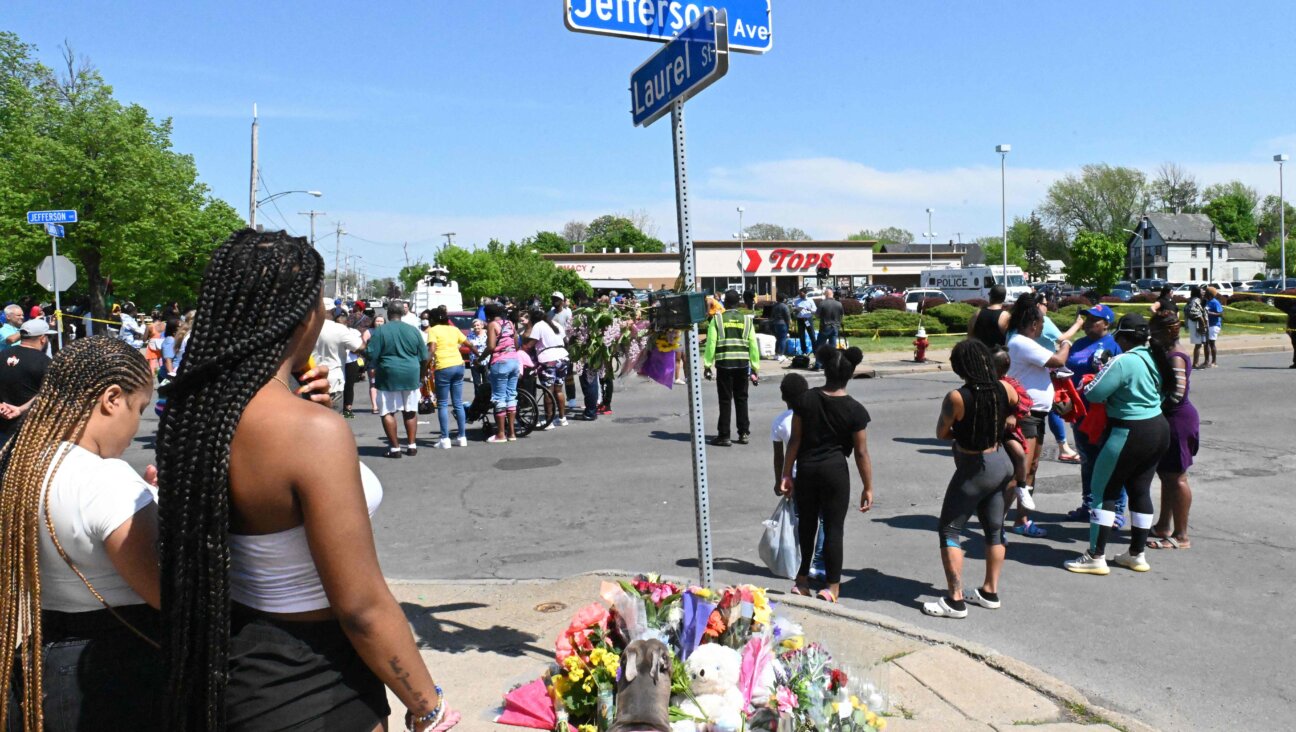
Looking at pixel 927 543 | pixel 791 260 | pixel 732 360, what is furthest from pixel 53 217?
pixel 791 260

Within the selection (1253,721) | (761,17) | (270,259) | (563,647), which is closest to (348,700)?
(270,259)

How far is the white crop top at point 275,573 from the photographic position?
2008mm

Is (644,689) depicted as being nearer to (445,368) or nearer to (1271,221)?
(445,368)

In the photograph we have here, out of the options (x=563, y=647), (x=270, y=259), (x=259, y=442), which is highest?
(x=270, y=259)

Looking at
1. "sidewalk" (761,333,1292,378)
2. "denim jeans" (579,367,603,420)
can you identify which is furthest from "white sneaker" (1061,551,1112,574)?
"sidewalk" (761,333,1292,378)

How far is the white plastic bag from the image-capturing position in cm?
600

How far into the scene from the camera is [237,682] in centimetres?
205

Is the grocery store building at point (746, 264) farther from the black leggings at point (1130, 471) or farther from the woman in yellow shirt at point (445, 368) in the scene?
the black leggings at point (1130, 471)

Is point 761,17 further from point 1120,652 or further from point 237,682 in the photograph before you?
point 1120,652

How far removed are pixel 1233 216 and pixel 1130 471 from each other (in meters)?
126

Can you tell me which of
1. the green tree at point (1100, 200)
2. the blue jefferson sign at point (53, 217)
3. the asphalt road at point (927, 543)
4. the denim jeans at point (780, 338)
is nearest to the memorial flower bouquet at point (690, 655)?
the asphalt road at point (927, 543)

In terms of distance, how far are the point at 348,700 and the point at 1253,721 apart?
14.0ft

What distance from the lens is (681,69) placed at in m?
3.77

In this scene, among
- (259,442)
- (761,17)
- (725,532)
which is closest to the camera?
(259,442)
